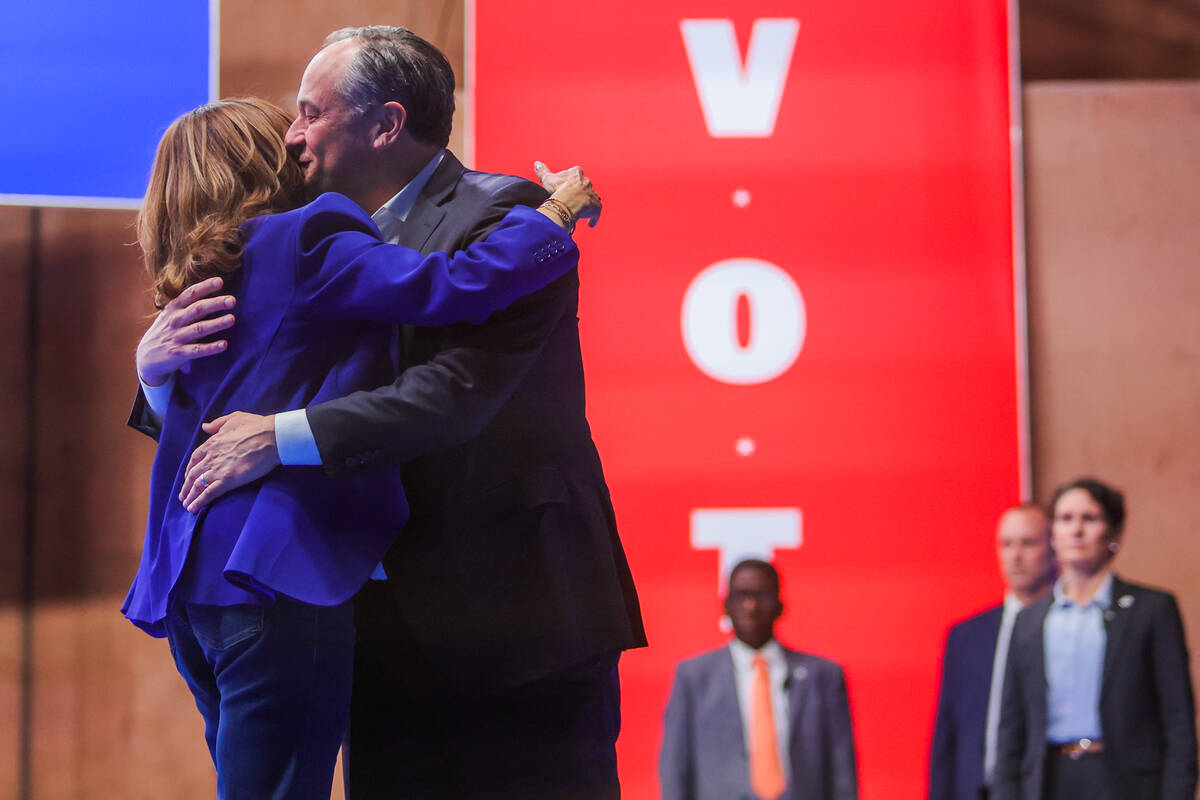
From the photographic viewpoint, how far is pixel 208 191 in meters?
1.47

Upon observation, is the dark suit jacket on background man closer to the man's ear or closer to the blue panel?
the man's ear

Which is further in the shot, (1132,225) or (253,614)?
(1132,225)

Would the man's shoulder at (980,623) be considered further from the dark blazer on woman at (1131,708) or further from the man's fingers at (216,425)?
the man's fingers at (216,425)

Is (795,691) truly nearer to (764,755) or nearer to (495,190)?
(764,755)

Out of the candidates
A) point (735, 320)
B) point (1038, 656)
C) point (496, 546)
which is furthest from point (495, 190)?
point (1038, 656)

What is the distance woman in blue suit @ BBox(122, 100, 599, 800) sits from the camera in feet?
4.44

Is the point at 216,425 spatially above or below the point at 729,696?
above

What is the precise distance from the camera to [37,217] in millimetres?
3512

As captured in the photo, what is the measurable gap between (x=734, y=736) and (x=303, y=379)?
164 cm

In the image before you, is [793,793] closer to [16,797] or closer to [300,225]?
[300,225]

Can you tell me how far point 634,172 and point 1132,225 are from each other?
1.43 metres

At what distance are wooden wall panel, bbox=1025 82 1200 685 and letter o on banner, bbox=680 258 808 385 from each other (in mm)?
727

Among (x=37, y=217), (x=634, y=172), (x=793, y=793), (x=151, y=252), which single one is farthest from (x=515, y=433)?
(x=37, y=217)

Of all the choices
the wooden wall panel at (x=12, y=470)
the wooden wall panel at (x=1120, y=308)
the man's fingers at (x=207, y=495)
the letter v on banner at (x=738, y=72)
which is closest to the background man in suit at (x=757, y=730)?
the wooden wall panel at (x=1120, y=308)
